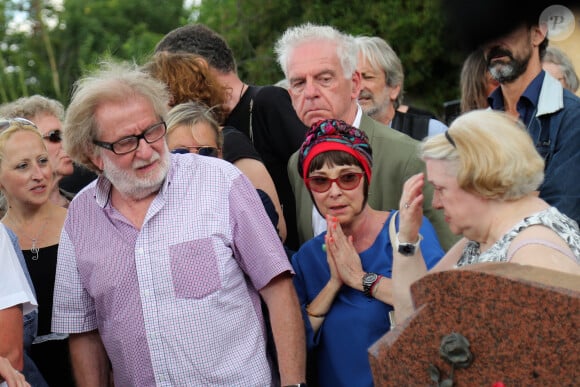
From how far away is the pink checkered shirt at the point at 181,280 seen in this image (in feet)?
Answer: 10.4

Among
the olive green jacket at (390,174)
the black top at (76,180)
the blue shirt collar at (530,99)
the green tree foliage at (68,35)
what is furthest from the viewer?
the green tree foliage at (68,35)

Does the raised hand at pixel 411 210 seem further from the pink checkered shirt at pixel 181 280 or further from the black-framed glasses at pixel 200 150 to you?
the black-framed glasses at pixel 200 150

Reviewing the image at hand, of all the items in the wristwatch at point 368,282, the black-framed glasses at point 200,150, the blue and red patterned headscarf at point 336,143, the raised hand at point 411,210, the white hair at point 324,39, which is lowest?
the wristwatch at point 368,282

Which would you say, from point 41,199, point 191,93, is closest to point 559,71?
point 191,93

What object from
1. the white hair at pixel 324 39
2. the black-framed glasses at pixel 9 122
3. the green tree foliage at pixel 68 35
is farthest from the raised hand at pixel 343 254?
the green tree foliage at pixel 68 35

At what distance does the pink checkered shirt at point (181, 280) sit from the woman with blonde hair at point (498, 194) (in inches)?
31.2

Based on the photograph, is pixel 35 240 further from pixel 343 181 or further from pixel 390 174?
pixel 390 174

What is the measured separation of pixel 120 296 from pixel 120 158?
51 centimetres

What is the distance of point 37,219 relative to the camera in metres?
4.07

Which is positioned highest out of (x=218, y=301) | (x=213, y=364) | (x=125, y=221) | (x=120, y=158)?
(x=120, y=158)

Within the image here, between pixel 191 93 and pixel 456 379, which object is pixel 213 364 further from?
pixel 191 93

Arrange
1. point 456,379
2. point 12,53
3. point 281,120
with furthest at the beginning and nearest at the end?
1. point 12,53
2. point 281,120
3. point 456,379

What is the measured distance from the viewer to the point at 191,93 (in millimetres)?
4141

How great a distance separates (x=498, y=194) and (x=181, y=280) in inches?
46.6
